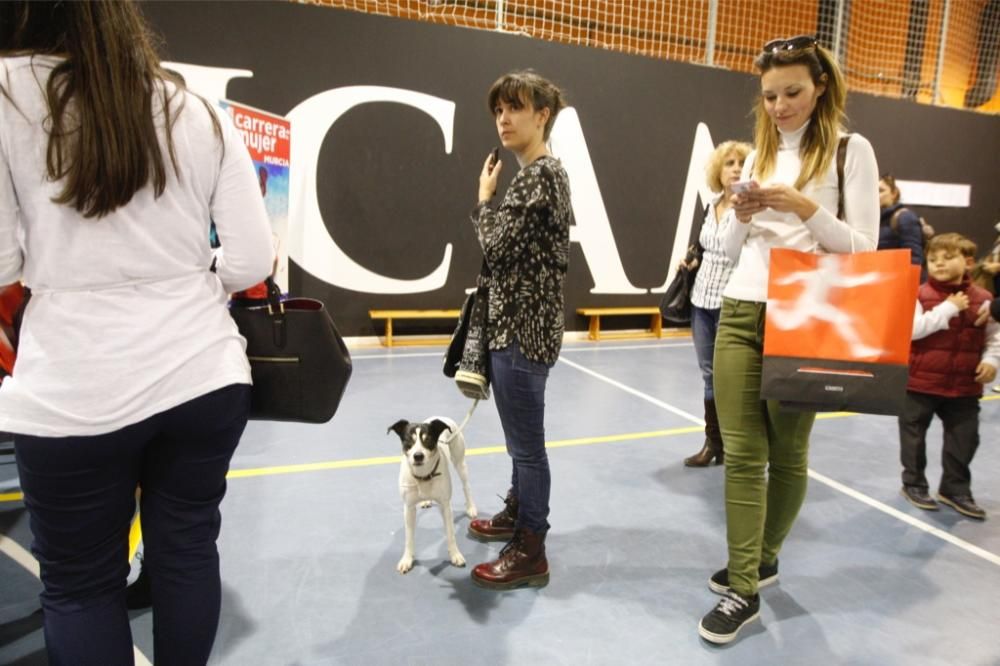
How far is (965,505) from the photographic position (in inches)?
118

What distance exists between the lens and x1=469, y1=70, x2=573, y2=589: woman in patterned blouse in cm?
193

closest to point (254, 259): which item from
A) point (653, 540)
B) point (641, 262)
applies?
point (653, 540)

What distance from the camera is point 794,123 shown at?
70.7 inches

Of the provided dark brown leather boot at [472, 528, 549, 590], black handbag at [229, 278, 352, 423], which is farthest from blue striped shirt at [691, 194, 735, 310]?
black handbag at [229, 278, 352, 423]

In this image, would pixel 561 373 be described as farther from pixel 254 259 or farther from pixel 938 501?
pixel 254 259

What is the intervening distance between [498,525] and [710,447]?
1.46 m

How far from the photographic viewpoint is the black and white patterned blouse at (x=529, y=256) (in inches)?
75.7

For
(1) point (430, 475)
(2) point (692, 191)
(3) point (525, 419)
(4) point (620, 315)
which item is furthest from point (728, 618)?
(2) point (692, 191)

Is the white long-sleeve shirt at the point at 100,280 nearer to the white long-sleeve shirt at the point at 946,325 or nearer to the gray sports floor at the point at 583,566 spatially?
the gray sports floor at the point at 583,566

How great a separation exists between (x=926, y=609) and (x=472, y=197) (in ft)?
17.0

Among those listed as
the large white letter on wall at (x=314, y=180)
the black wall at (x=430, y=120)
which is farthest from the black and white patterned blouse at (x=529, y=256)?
the black wall at (x=430, y=120)

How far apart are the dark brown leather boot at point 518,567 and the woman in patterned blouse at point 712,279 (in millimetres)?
1397

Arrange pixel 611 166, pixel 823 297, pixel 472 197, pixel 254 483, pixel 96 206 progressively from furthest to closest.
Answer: pixel 611 166 → pixel 472 197 → pixel 254 483 → pixel 823 297 → pixel 96 206

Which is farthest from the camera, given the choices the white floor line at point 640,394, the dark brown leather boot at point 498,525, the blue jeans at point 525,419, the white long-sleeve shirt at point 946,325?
the white floor line at point 640,394
